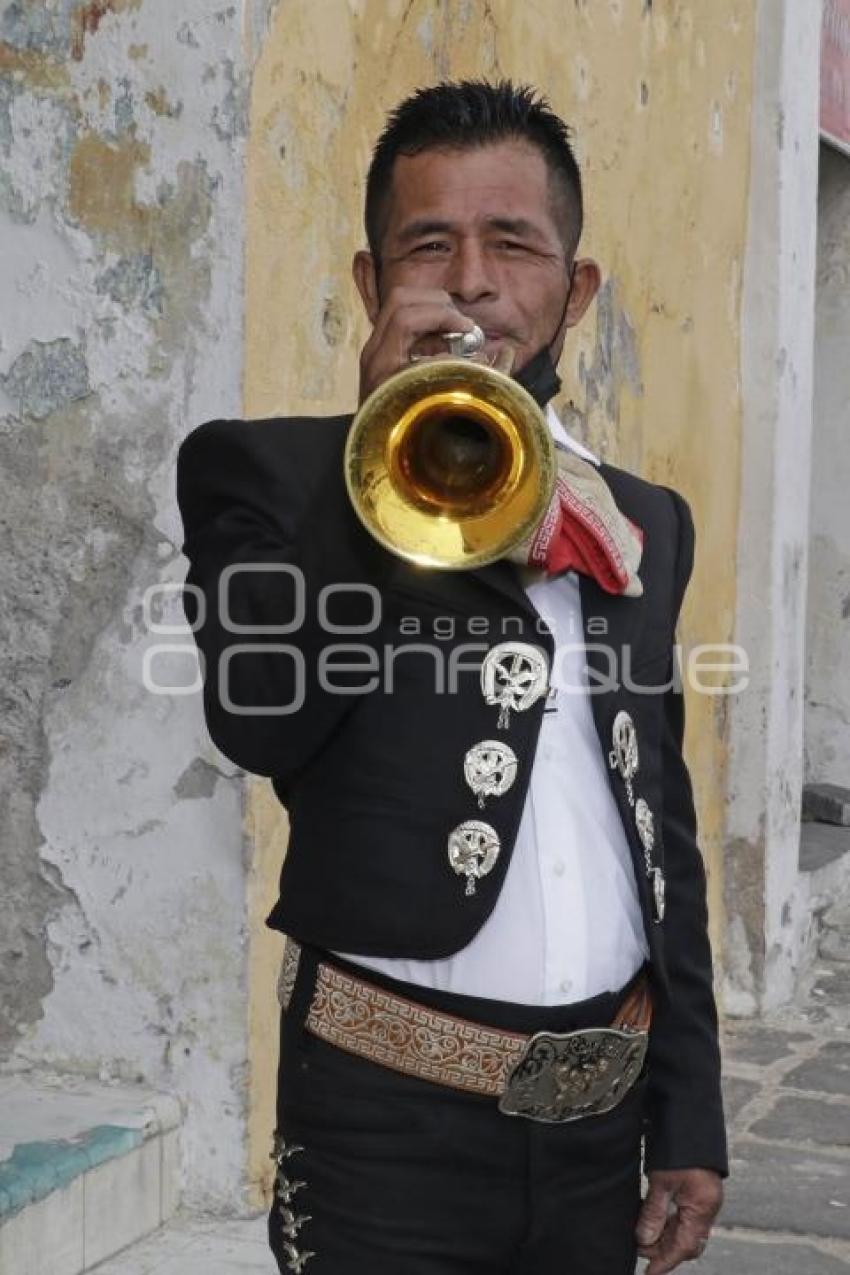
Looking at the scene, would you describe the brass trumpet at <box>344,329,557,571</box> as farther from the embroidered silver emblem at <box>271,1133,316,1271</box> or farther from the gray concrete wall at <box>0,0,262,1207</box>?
the gray concrete wall at <box>0,0,262,1207</box>

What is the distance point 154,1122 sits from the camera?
3424 mm

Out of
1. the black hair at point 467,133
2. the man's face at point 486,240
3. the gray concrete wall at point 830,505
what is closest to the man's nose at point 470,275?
the man's face at point 486,240

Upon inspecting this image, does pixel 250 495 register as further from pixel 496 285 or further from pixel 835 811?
pixel 835 811

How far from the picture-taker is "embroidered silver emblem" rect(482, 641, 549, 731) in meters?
2.01

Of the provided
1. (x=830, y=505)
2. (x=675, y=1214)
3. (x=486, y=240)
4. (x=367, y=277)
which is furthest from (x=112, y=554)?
(x=830, y=505)

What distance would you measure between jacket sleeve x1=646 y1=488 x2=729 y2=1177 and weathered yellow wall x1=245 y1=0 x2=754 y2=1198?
134 cm

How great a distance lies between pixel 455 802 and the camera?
1981mm

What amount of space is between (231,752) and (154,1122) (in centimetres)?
167

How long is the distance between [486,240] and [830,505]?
6116mm

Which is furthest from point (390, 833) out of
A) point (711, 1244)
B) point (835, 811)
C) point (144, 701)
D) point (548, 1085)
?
point (835, 811)

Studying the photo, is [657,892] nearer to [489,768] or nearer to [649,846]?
[649,846]

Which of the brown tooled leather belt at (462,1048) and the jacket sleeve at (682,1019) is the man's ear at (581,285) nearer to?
the jacket sleeve at (682,1019)

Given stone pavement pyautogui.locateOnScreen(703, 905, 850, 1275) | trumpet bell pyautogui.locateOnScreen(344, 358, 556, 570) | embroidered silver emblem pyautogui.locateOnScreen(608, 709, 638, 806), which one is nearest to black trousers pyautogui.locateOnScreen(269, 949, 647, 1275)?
embroidered silver emblem pyautogui.locateOnScreen(608, 709, 638, 806)

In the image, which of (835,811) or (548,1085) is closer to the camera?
(548,1085)
